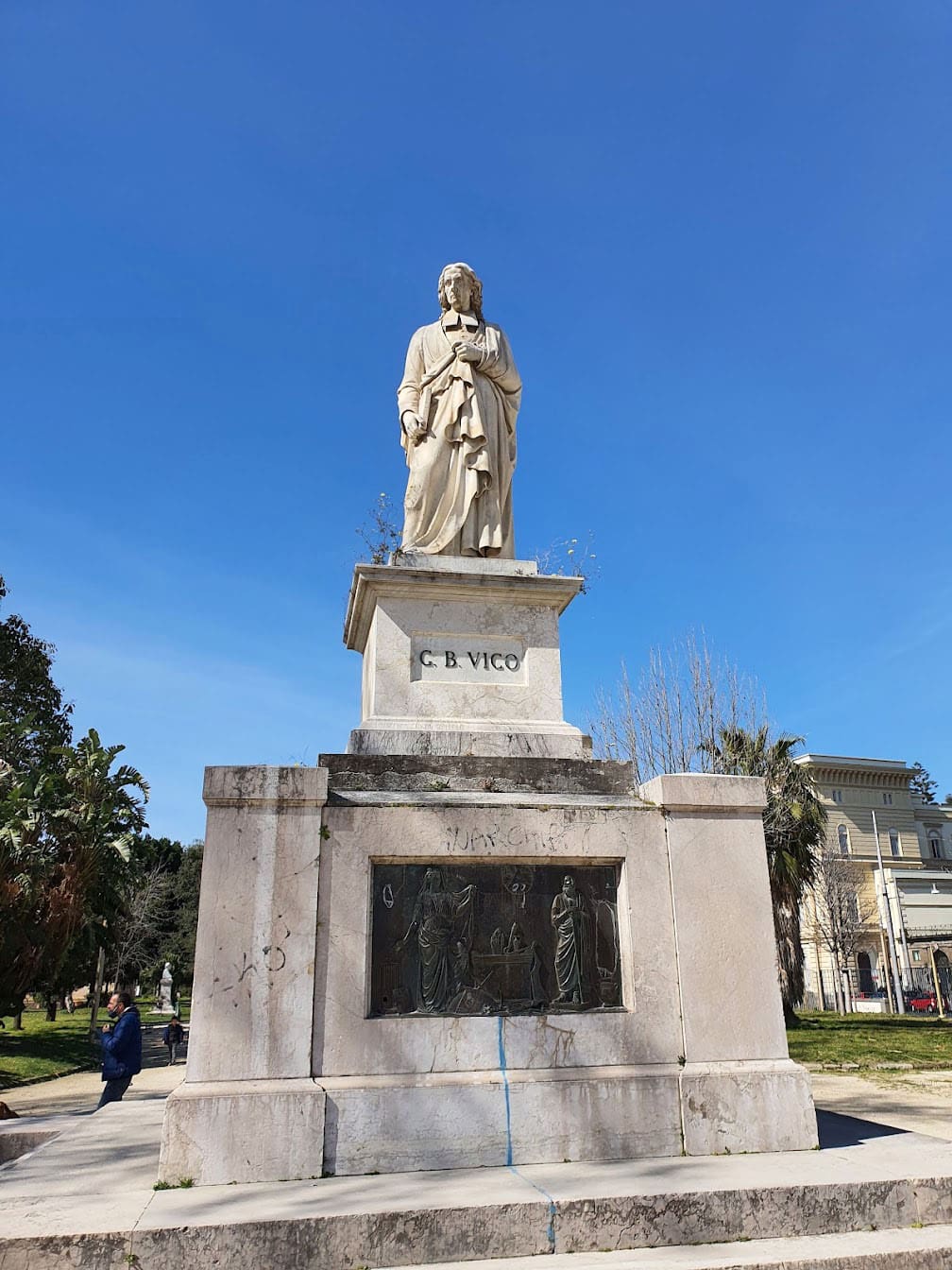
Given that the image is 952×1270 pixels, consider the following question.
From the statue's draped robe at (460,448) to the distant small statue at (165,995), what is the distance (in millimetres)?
36548

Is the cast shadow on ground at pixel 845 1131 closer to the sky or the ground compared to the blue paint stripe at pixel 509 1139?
closer to the ground

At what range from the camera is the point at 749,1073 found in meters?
5.99

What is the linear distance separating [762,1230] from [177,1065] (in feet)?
77.0

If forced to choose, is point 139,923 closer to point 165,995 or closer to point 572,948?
point 165,995

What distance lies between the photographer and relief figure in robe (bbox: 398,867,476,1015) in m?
5.92

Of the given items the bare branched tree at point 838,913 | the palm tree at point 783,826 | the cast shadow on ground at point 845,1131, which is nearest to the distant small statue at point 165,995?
the palm tree at point 783,826

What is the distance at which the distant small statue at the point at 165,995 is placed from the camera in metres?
40.1

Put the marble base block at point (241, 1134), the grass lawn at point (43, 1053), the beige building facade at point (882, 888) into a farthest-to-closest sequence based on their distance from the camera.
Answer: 1. the beige building facade at point (882, 888)
2. the grass lawn at point (43, 1053)
3. the marble base block at point (241, 1134)

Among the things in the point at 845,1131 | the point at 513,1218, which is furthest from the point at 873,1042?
the point at 513,1218

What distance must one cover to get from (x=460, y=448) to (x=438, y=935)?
438cm

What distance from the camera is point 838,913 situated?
4553 centimetres

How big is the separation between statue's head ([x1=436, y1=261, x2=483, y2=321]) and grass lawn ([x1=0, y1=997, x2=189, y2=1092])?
58.7 feet

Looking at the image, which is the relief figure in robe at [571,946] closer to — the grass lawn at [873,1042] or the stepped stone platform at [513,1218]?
the stepped stone platform at [513,1218]

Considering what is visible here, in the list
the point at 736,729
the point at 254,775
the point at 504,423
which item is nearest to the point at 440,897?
the point at 254,775
